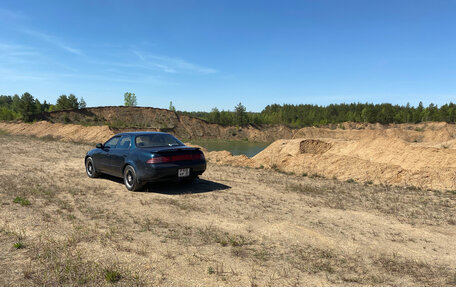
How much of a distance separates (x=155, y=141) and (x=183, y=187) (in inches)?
62.6

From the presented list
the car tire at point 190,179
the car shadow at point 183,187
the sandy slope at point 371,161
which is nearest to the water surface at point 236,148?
the sandy slope at point 371,161

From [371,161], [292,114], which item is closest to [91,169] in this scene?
[371,161]

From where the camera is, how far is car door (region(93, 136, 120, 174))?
8.53m

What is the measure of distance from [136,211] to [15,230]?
2029 millimetres

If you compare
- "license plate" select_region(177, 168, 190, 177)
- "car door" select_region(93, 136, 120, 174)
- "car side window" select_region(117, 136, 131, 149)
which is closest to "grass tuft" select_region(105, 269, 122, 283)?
"license plate" select_region(177, 168, 190, 177)

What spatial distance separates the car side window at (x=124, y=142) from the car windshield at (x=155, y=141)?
320 millimetres

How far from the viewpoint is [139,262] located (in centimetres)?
360

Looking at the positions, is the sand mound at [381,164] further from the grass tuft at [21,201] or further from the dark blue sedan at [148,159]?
the grass tuft at [21,201]

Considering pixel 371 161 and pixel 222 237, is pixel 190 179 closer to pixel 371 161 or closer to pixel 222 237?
pixel 222 237

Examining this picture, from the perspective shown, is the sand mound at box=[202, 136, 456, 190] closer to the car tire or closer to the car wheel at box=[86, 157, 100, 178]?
the car tire

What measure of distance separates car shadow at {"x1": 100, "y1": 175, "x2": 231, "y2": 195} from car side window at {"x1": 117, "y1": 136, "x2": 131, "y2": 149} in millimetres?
1285

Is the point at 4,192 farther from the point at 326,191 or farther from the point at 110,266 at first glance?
the point at 326,191

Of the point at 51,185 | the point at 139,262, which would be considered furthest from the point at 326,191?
the point at 51,185

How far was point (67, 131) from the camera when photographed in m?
39.6
